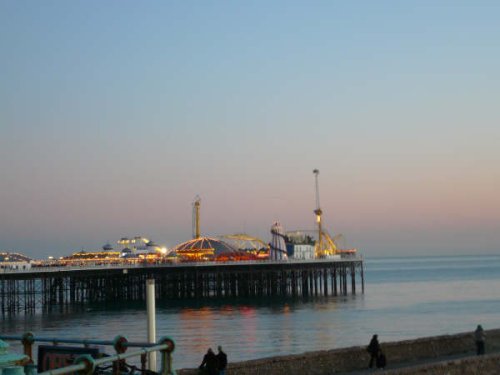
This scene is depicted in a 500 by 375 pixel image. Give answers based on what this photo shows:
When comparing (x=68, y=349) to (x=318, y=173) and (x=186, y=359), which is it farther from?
(x=318, y=173)

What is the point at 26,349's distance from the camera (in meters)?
10.6

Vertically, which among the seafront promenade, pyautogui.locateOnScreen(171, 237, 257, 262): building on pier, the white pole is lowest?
the seafront promenade

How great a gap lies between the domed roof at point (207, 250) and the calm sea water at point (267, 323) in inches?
819

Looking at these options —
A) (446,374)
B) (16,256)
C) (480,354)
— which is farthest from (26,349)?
(16,256)

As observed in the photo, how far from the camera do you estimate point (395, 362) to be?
76.7 feet

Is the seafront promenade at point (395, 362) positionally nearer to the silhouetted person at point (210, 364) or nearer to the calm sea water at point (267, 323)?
the silhouetted person at point (210, 364)

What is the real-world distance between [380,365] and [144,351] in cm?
1470

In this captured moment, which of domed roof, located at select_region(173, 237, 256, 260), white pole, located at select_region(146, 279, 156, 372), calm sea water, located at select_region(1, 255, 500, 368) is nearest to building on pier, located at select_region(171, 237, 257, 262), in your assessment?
domed roof, located at select_region(173, 237, 256, 260)

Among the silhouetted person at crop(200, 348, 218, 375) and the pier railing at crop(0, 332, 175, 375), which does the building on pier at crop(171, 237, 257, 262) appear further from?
the pier railing at crop(0, 332, 175, 375)

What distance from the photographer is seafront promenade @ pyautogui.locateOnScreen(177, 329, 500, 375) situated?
67.7ft

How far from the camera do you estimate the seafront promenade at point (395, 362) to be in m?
20.6

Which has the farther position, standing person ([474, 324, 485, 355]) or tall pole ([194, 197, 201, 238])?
tall pole ([194, 197, 201, 238])

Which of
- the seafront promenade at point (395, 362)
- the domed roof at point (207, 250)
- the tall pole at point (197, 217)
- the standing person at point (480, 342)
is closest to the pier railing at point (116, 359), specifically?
the seafront promenade at point (395, 362)

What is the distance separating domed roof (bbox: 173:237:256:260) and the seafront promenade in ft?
260
